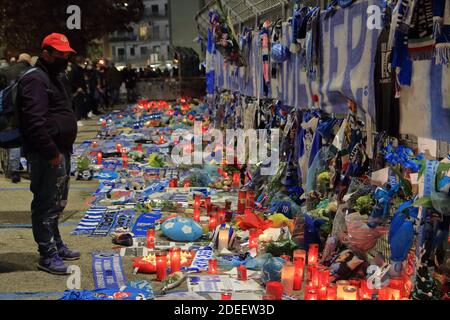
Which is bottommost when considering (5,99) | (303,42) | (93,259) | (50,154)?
(93,259)

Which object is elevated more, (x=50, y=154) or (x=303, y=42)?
(x=303, y=42)

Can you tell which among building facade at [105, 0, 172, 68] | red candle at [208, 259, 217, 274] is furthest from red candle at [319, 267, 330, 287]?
building facade at [105, 0, 172, 68]

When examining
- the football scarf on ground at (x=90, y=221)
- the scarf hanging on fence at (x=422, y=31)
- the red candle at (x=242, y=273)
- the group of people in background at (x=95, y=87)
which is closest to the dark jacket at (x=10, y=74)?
the football scarf on ground at (x=90, y=221)

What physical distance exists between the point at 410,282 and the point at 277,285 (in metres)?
0.94

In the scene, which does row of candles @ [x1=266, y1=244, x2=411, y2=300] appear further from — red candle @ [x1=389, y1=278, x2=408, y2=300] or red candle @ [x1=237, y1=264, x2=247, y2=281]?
red candle @ [x1=237, y1=264, x2=247, y2=281]

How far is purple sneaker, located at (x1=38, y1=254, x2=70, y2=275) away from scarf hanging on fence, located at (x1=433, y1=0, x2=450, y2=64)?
3.54 metres

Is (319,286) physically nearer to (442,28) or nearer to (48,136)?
(442,28)

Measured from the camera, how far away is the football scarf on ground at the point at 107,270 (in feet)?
18.4

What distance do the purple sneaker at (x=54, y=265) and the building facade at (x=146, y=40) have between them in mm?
78525

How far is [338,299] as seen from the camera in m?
4.62

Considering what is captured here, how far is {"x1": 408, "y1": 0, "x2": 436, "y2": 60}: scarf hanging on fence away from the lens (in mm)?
4266
